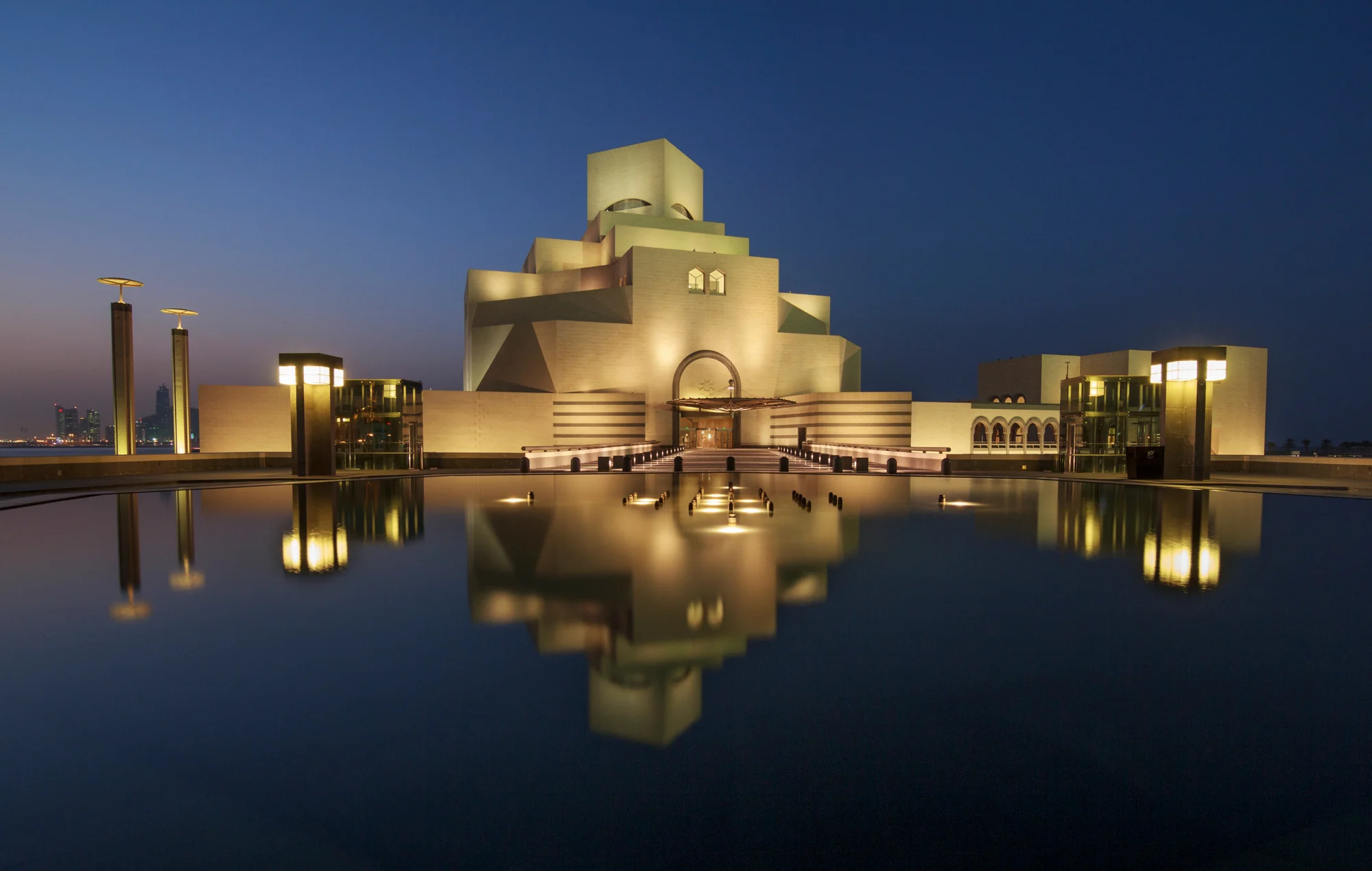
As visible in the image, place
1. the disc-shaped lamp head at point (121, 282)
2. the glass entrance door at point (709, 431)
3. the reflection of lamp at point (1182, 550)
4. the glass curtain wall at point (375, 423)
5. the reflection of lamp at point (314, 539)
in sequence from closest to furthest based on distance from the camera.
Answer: the reflection of lamp at point (1182, 550) → the reflection of lamp at point (314, 539) → the disc-shaped lamp head at point (121, 282) → the glass curtain wall at point (375, 423) → the glass entrance door at point (709, 431)

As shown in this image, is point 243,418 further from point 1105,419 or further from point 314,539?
point 1105,419

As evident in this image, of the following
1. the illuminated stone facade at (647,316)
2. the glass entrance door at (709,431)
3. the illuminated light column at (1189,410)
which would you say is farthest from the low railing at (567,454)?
the illuminated light column at (1189,410)

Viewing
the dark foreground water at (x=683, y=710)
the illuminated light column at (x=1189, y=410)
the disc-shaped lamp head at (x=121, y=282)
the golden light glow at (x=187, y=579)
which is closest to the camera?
the dark foreground water at (x=683, y=710)

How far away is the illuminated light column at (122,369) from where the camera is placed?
31922mm

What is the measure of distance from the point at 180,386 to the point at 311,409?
75.7 feet

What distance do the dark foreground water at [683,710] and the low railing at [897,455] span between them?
71.7ft

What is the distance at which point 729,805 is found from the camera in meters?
3.22

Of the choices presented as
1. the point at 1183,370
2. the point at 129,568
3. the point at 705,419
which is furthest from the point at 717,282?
the point at 129,568

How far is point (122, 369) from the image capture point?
106 feet

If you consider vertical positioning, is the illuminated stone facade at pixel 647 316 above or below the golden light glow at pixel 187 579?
above

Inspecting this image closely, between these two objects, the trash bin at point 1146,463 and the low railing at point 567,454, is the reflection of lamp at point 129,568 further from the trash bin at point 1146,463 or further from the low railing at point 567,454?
the trash bin at point 1146,463

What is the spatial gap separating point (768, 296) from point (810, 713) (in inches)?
1771

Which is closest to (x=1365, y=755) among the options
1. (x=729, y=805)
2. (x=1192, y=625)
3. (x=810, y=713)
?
(x=1192, y=625)

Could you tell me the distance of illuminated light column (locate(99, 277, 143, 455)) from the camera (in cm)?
3192
